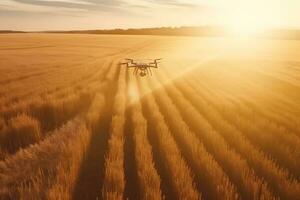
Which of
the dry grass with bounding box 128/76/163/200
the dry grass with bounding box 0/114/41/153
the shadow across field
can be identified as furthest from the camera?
the dry grass with bounding box 0/114/41/153

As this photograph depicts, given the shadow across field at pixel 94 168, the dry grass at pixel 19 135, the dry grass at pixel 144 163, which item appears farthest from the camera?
the dry grass at pixel 19 135

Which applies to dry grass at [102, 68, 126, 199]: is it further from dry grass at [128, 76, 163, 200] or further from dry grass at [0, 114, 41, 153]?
dry grass at [0, 114, 41, 153]

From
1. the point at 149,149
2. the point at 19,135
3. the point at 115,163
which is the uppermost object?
the point at 115,163

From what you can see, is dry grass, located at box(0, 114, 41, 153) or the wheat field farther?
dry grass, located at box(0, 114, 41, 153)

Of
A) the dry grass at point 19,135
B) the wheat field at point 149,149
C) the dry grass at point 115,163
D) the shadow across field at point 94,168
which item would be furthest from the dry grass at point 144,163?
the dry grass at point 19,135

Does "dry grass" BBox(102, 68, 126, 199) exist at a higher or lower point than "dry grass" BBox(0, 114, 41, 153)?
higher

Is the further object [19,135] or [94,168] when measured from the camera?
[19,135]

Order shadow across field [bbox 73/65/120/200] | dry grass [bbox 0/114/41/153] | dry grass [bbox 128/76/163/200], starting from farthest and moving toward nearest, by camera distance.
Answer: dry grass [bbox 0/114/41/153] → shadow across field [bbox 73/65/120/200] → dry grass [bbox 128/76/163/200]

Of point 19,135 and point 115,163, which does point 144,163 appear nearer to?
point 115,163

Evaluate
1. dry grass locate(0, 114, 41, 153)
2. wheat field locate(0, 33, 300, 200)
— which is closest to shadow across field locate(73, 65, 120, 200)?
wheat field locate(0, 33, 300, 200)

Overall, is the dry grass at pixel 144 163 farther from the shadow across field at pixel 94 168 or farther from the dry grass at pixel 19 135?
the dry grass at pixel 19 135

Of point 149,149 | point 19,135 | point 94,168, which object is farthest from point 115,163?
point 19,135

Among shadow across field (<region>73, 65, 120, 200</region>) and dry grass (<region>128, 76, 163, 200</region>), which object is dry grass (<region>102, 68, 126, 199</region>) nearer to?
shadow across field (<region>73, 65, 120, 200</region>)

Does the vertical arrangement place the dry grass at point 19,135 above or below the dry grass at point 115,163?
below
